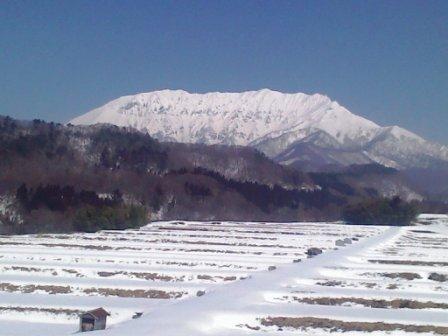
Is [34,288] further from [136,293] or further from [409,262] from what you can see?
[409,262]

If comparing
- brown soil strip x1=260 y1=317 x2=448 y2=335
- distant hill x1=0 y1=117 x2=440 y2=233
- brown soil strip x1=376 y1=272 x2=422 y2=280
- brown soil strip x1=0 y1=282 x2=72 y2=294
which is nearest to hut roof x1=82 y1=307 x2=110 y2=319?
brown soil strip x1=260 y1=317 x2=448 y2=335

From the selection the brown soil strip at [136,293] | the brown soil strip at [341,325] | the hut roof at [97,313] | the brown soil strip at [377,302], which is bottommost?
the brown soil strip at [341,325]

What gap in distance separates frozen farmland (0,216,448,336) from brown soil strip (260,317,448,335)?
0.03m

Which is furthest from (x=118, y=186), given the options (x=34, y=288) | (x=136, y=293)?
(x=136, y=293)

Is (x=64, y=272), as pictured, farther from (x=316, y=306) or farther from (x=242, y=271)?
(x=316, y=306)

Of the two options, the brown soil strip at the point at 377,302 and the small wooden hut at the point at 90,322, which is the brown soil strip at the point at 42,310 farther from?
the brown soil strip at the point at 377,302

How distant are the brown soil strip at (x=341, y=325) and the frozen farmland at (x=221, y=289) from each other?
3cm

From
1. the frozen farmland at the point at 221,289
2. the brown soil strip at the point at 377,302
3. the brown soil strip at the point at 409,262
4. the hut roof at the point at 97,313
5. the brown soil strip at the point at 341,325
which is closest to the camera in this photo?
the hut roof at the point at 97,313

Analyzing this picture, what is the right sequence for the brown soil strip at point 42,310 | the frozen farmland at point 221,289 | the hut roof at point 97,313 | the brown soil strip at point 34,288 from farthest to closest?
the brown soil strip at point 34,288, the brown soil strip at point 42,310, the frozen farmland at point 221,289, the hut roof at point 97,313

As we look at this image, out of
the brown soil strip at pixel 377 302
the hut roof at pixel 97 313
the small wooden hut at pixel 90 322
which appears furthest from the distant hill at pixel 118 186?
the small wooden hut at pixel 90 322

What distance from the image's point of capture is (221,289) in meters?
26.8

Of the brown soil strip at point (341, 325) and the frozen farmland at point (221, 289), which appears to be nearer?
the brown soil strip at point (341, 325)

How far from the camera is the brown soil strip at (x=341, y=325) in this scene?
19.9 m

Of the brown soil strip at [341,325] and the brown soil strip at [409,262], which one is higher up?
the brown soil strip at [409,262]
